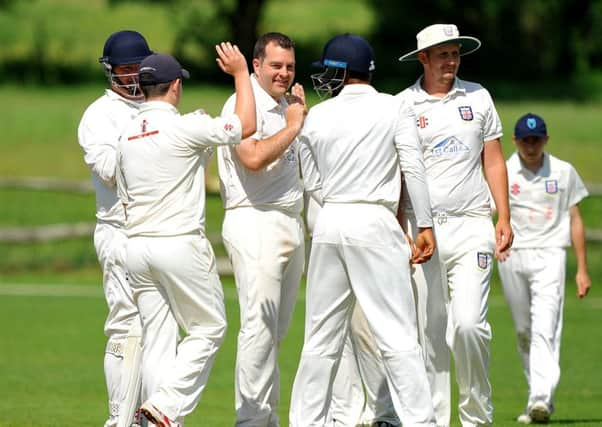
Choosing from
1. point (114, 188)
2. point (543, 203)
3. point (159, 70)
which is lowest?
point (543, 203)

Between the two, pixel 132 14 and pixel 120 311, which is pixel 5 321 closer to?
pixel 120 311

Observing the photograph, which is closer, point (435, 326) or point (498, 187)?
point (435, 326)

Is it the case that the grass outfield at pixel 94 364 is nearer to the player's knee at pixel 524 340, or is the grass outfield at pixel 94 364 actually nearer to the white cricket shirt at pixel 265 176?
the player's knee at pixel 524 340

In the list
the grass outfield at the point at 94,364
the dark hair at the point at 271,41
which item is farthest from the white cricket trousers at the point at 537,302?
the dark hair at the point at 271,41

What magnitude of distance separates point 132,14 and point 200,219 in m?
39.1

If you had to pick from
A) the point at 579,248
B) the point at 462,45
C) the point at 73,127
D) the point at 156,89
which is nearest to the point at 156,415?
the point at 156,89

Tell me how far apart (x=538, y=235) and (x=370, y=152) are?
4.20m

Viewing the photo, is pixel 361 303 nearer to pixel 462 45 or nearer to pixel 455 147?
pixel 455 147

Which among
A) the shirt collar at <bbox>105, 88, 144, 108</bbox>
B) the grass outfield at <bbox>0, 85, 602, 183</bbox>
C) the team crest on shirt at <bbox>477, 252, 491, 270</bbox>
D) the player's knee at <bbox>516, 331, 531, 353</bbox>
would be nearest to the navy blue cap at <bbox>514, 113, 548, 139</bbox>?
the player's knee at <bbox>516, 331, 531, 353</bbox>

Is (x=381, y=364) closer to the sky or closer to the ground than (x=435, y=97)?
closer to the ground

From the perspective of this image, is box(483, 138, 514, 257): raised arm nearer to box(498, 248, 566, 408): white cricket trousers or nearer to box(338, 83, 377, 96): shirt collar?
box(338, 83, 377, 96): shirt collar

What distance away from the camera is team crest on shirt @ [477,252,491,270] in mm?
9211

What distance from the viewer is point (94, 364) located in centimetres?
1523

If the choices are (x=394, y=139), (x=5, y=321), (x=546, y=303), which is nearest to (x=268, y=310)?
(x=394, y=139)
